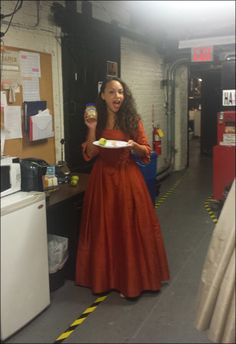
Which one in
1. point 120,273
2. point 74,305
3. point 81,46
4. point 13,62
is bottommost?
point 74,305

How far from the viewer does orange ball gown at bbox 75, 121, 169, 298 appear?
2.71 metres

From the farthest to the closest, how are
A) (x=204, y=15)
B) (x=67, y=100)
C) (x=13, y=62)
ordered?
(x=204, y=15)
(x=67, y=100)
(x=13, y=62)

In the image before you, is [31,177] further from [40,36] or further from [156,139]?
[156,139]

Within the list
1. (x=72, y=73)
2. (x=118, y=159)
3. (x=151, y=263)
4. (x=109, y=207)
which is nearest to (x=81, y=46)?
(x=72, y=73)

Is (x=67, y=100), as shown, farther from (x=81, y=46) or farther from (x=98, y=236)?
(x=98, y=236)

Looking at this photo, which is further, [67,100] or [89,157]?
[67,100]

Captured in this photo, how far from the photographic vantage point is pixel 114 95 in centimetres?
272

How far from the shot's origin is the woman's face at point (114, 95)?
2.72 metres

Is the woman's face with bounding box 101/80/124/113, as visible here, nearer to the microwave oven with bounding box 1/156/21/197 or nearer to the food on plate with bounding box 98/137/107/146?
the food on plate with bounding box 98/137/107/146

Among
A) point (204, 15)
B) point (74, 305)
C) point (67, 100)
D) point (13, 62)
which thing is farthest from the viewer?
point (204, 15)

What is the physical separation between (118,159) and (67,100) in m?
1.32

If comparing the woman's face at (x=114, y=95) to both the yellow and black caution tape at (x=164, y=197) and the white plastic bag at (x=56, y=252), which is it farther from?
the yellow and black caution tape at (x=164, y=197)

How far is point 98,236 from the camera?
108 inches

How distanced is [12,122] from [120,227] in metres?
1.23
